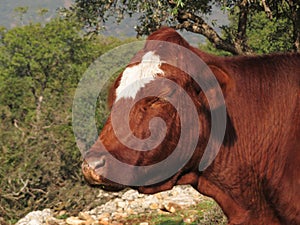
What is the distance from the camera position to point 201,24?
11914 millimetres

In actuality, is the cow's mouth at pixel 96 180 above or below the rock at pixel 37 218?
above

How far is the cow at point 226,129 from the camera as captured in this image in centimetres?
394

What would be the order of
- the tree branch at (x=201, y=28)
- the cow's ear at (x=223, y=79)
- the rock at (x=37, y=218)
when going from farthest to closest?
1. the rock at (x=37, y=218)
2. the tree branch at (x=201, y=28)
3. the cow's ear at (x=223, y=79)

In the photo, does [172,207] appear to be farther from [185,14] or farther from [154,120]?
[154,120]

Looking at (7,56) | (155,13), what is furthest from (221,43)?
(7,56)

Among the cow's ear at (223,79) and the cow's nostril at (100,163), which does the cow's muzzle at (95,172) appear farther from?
the cow's ear at (223,79)

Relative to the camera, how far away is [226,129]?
420 cm

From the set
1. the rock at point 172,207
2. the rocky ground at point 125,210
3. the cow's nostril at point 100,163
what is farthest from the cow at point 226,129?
the rock at point 172,207

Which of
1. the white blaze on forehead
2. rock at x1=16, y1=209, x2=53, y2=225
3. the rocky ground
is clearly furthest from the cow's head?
rock at x1=16, y1=209, x2=53, y2=225

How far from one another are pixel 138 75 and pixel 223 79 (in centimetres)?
60

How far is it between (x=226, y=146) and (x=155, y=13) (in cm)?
685

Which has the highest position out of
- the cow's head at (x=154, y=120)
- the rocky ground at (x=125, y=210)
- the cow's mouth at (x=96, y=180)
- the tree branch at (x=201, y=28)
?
the cow's head at (x=154, y=120)

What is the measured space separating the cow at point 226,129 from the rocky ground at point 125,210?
783 centimetres

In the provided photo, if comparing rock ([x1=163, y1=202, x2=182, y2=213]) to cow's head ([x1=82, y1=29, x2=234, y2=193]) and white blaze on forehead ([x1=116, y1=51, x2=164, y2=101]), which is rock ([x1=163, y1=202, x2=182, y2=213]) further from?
white blaze on forehead ([x1=116, y1=51, x2=164, y2=101])
